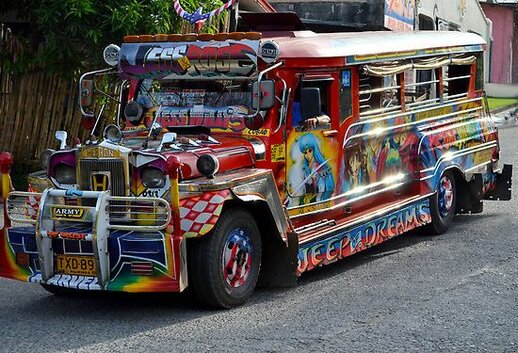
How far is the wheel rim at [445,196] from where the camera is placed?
37.9 ft

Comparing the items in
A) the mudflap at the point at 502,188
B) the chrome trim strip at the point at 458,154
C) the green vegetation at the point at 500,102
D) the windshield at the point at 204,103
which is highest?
the windshield at the point at 204,103

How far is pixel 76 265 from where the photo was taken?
7.71m

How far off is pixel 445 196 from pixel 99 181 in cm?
496

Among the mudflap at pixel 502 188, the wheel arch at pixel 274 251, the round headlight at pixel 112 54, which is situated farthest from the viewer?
the mudflap at pixel 502 188

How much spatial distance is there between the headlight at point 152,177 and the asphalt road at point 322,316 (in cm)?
99

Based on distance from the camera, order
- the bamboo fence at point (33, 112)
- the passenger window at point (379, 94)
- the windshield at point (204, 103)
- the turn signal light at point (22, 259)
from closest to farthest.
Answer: the turn signal light at point (22, 259) → the windshield at point (204, 103) → the passenger window at point (379, 94) → the bamboo fence at point (33, 112)

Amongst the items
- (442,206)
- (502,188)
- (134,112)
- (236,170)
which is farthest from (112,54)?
(502,188)

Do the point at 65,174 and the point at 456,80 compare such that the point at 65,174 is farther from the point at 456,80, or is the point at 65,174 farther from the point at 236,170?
the point at 456,80

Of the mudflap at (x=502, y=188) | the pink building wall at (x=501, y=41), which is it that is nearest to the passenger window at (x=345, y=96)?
the mudflap at (x=502, y=188)

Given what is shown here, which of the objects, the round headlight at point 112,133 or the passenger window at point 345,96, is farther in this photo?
the passenger window at point 345,96

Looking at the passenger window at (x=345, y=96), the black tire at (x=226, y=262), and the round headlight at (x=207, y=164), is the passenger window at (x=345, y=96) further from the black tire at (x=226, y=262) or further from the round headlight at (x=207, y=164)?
the round headlight at (x=207, y=164)

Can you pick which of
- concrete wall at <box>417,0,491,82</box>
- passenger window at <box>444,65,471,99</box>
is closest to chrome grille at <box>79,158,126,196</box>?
passenger window at <box>444,65,471,99</box>

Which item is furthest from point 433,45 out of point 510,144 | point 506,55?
point 506,55

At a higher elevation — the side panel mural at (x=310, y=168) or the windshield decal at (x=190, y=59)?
the windshield decal at (x=190, y=59)
